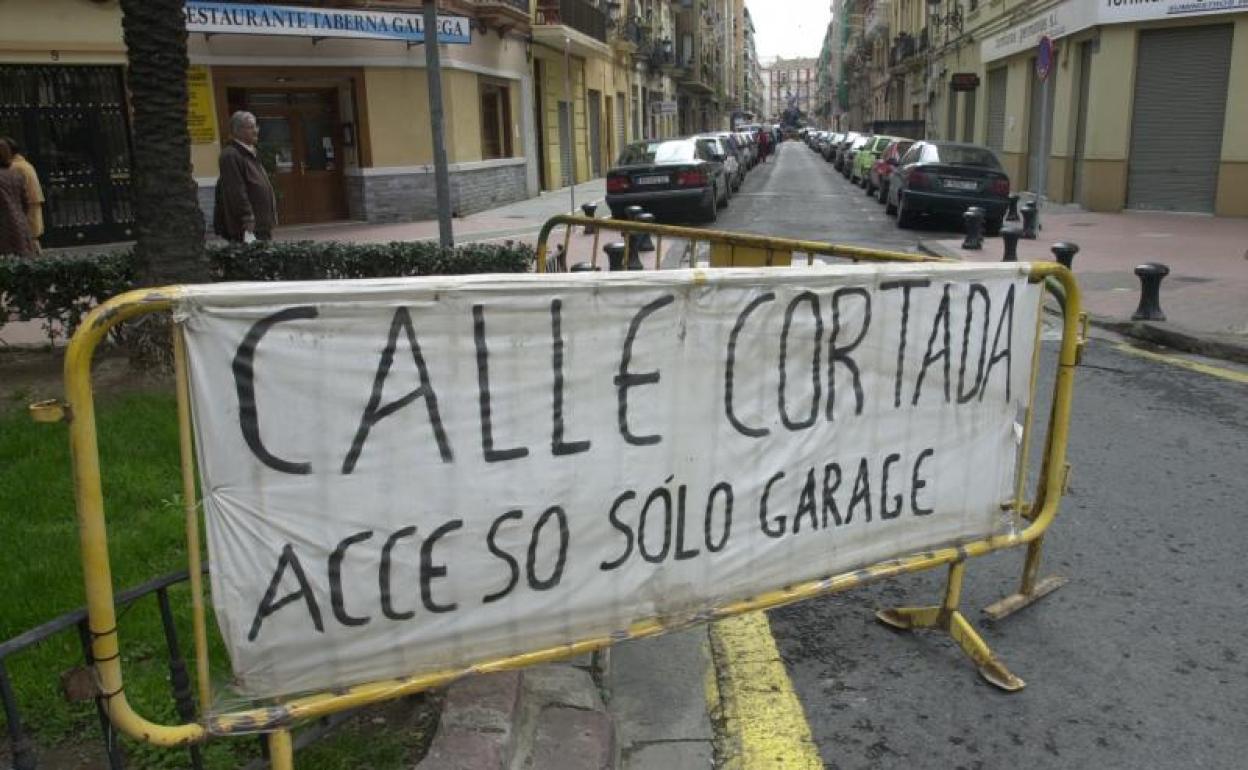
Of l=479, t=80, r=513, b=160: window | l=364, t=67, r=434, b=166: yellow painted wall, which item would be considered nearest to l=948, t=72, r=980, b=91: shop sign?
l=479, t=80, r=513, b=160: window

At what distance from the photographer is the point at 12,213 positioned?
9398 mm

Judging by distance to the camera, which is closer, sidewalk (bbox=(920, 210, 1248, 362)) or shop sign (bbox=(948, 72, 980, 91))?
sidewalk (bbox=(920, 210, 1248, 362))

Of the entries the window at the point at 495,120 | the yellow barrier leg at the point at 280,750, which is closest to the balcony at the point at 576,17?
the window at the point at 495,120

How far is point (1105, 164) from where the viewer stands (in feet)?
65.9

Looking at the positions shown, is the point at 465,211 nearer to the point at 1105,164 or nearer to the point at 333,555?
the point at 1105,164

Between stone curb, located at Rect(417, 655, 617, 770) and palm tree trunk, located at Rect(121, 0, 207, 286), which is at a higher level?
palm tree trunk, located at Rect(121, 0, 207, 286)

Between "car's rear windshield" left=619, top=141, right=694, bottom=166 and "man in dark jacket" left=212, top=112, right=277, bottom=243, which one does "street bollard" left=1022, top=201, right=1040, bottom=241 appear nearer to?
"car's rear windshield" left=619, top=141, right=694, bottom=166

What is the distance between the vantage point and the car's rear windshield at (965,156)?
17312 millimetres

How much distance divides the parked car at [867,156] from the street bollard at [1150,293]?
1749cm

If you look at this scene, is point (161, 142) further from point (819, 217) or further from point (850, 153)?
point (850, 153)

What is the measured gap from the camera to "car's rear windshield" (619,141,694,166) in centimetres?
1884

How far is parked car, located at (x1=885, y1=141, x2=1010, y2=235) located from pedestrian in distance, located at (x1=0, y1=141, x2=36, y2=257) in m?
13.3

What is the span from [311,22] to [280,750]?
56.5 feet

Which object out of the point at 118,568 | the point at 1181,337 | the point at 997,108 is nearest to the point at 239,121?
the point at 118,568
